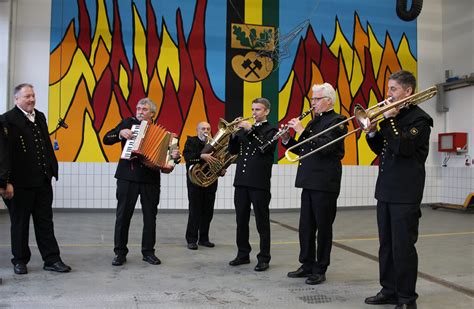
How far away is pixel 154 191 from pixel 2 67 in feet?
17.3

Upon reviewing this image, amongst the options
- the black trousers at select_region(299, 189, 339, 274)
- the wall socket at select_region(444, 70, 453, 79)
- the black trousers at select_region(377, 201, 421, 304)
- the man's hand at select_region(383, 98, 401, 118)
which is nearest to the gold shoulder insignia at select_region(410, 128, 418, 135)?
the man's hand at select_region(383, 98, 401, 118)

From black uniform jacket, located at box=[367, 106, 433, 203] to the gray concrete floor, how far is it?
951 millimetres

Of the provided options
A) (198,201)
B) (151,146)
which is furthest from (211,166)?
(151,146)

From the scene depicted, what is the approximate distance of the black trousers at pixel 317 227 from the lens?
12.8 feet

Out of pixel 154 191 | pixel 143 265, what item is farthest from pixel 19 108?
pixel 143 265

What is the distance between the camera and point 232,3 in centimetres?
931

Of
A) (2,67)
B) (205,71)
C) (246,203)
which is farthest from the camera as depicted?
(205,71)

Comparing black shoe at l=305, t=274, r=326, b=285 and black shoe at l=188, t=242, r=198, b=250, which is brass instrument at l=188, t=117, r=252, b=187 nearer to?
black shoe at l=188, t=242, r=198, b=250

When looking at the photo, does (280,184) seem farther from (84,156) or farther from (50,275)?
(50,275)

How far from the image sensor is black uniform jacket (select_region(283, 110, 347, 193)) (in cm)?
388

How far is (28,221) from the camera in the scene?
4.20m

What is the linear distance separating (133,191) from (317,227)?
6.52 ft

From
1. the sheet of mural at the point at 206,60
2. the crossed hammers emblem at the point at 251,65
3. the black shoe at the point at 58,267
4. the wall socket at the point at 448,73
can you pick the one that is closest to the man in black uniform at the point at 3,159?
the black shoe at the point at 58,267

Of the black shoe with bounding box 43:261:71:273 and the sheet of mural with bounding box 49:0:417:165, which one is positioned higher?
the sheet of mural with bounding box 49:0:417:165
